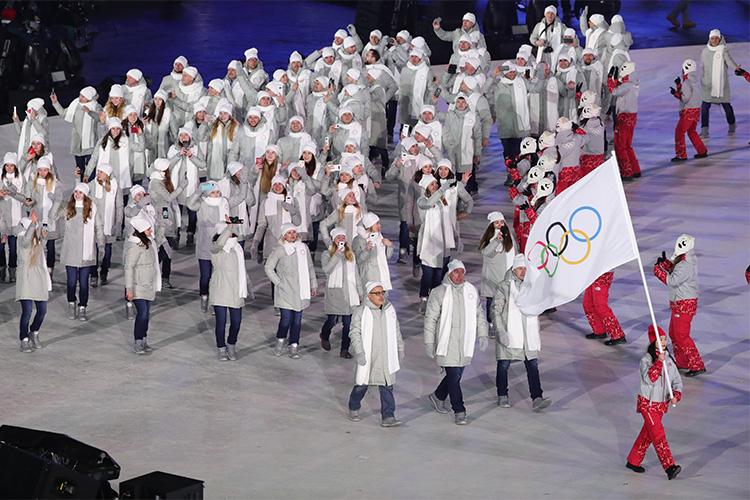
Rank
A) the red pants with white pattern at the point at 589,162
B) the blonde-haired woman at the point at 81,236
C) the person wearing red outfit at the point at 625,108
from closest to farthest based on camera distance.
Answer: the blonde-haired woman at the point at 81,236 → the red pants with white pattern at the point at 589,162 → the person wearing red outfit at the point at 625,108

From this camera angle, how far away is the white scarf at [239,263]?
18938 mm

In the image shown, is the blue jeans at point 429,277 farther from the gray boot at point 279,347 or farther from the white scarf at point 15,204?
the white scarf at point 15,204

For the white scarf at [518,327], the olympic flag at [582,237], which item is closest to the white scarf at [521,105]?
the white scarf at [518,327]

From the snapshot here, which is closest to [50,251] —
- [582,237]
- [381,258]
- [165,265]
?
[165,265]

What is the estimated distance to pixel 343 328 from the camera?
19312 millimetres

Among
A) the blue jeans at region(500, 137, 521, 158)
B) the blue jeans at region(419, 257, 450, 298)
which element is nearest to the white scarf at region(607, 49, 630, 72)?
the blue jeans at region(500, 137, 521, 158)

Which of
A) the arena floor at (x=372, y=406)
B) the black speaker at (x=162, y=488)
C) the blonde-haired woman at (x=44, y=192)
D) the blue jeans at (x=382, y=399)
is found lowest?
the arena floor at (x=372, y=406)

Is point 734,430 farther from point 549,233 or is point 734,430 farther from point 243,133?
point 243,133

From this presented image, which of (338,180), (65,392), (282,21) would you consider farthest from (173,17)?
Result: (65,392)

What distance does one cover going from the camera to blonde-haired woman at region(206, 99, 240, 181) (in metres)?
23.5

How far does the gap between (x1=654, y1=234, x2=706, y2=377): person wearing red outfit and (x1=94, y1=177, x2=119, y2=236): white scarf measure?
680 centimetres

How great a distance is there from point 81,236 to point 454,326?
16.9 ft

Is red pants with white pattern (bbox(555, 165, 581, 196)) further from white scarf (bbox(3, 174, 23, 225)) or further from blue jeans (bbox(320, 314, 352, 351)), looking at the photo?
white scarf (bbox(3, 174, 23, 225))

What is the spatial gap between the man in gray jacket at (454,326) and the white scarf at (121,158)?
22.8 feet
